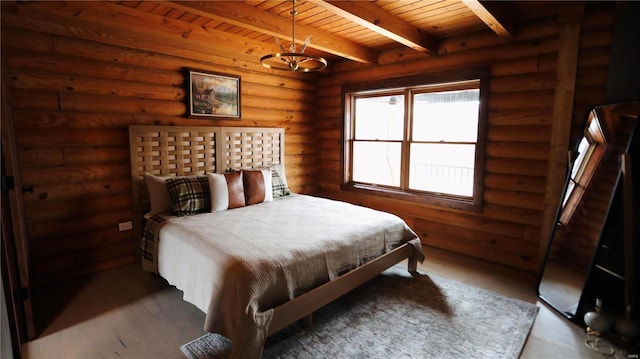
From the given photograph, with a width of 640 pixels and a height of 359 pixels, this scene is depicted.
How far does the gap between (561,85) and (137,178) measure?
13.5 ft

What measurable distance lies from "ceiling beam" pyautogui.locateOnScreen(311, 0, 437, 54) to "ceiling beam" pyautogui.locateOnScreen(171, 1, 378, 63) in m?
0.62

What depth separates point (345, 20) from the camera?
3.28 m

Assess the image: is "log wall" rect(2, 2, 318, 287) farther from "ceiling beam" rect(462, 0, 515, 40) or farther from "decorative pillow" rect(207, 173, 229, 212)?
"ceiling beam" rect(462, 0, 515, 40)

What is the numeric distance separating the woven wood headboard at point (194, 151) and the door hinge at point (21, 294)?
127 cm

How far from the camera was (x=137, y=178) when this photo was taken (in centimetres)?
333

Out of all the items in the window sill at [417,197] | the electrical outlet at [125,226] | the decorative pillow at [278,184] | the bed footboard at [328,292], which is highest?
the decorative pillow at [278,184]

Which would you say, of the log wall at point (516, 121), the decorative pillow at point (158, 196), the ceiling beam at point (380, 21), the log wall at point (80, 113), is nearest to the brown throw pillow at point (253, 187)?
the decorative pillow at point (158, 196)

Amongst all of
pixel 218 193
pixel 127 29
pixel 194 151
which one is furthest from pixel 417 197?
pixel 127 29

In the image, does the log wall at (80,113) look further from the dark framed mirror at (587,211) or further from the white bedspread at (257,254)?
the dark framed mirror at (587,211)

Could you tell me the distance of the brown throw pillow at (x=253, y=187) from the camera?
143 inches

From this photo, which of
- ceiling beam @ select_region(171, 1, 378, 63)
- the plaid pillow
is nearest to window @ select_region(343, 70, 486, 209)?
ceiling beam @ select_region(171, 1, 378, 63)

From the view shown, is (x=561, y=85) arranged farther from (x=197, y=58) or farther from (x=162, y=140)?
(x=162, y=140)

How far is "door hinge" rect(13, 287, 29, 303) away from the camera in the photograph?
210 centimetres

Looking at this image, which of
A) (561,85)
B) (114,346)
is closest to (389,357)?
(114,346)
